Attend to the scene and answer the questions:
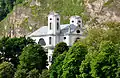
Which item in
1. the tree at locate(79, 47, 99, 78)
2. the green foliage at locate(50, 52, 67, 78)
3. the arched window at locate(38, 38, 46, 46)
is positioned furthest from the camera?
the arched window at locate(38, 38, 46, 46)

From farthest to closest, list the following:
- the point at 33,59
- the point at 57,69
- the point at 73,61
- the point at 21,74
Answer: the point at 33,59, the point at 21,74, the point at 57,69, the point at 73,61

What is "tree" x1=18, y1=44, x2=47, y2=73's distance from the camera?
8869 centimetres

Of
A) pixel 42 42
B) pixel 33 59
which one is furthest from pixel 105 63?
pixel 42 42

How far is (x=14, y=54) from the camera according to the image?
345 ft

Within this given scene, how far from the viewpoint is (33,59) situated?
89.2 meters

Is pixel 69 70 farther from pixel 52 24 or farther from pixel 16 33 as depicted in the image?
pixel 16 33

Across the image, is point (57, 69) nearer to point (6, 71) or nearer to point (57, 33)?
point (6, 71)

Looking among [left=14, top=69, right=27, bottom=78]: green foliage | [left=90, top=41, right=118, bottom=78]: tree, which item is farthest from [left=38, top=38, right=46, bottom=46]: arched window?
[left=90, top=41, right=118, bottom=78]: tree

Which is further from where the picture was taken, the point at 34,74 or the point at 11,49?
the point at 11,49

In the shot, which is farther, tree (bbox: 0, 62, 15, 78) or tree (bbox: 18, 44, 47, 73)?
tree (bbox: 0, 62, 15, 78)

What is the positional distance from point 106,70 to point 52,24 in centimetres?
5719

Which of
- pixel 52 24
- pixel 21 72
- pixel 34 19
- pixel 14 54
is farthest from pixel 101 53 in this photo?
pixel 34 19

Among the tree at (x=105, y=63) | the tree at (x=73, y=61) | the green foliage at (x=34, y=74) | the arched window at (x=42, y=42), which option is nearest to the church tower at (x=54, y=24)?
the arched window at (x=42, y=42)

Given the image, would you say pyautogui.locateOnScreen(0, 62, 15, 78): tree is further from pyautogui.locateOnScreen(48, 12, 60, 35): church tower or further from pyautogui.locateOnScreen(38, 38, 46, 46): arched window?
pyautogui.locateOnScreen(38, 38, 46, 46): arched window
